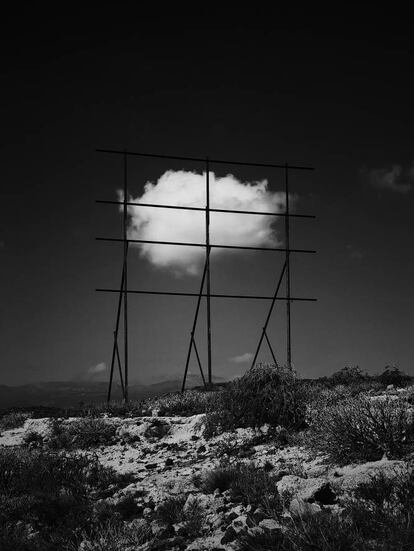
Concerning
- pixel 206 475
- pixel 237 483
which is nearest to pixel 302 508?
pixel 237 483

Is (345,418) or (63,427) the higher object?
(345,418)

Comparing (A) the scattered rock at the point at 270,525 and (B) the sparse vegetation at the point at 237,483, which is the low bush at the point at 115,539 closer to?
(B) the sparse vegetation at the point at 237,483

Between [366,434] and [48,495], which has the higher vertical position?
[366,434]

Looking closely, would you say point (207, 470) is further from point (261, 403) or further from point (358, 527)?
point (358, 527)

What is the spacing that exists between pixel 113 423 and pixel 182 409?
264 cm

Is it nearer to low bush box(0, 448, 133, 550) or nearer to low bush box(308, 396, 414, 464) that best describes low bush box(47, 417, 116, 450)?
low bush box(0, 448, 133, 550)

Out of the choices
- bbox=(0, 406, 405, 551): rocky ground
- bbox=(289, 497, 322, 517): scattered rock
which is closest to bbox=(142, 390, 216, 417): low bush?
bbox=(0, 406, 405, 551): rocky ground

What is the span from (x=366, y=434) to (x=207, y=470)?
3.38 metres

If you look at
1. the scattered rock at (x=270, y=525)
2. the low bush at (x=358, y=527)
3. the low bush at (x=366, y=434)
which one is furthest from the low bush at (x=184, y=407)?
the low bush at (x=358, y=527)

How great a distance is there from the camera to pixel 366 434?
9492mm

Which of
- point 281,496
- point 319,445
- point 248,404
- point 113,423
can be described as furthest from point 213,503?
point 113,423

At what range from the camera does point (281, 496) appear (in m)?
8.16

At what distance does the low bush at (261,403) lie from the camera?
13.5m

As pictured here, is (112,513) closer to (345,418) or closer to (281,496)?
(281,496)
